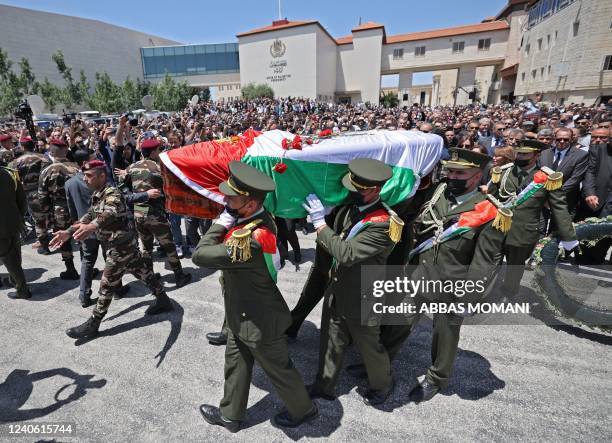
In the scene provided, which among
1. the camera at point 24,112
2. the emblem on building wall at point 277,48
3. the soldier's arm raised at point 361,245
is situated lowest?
the soldier's arm raised at point 361,245

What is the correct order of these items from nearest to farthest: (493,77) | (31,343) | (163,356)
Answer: (163,356) → (31,343) → (493,77)

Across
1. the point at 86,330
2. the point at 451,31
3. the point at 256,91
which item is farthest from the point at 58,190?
the point at 451,31

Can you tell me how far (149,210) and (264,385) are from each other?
106 inches

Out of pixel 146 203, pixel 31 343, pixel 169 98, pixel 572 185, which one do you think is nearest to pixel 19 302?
pixel 31 343

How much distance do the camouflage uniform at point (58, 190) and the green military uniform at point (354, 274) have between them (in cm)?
431

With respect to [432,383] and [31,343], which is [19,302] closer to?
[31,343]

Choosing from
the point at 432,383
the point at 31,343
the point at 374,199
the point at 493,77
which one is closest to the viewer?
the point at 374,199

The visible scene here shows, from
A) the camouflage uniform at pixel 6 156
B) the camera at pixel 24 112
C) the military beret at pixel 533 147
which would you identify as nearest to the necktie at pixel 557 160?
the military beret at pixel 533 147

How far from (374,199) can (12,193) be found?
4.54 metres

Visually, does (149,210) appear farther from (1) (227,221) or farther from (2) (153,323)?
(1) (227,221)

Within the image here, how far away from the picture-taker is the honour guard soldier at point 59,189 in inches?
189

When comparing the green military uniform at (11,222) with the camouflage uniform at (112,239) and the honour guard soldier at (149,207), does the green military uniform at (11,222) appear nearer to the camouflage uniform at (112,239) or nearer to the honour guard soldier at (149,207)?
the honour guard soldier at (149,207)

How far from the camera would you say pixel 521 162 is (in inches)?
146

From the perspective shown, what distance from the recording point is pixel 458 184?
2.50 metres
